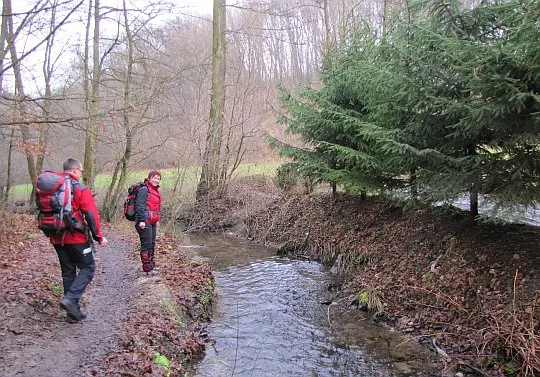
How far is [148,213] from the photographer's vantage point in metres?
8.30

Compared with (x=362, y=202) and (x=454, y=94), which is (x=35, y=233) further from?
(x=454, y=94)

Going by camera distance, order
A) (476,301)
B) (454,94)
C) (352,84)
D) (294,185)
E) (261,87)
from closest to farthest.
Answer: (476,301), (454,94), (352,84), (294,185), (261,87)

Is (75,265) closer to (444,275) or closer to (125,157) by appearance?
(444,275)

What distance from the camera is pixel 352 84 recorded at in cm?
1252

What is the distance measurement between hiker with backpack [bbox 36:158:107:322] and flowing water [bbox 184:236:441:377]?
82.9 inches

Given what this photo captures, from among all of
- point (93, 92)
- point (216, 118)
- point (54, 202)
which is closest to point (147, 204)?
point (54, 202)

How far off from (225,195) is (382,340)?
13.8m

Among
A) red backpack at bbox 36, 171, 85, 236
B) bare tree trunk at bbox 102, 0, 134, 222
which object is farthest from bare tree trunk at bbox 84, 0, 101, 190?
red backpack at bbox 36, 171, 85, 236

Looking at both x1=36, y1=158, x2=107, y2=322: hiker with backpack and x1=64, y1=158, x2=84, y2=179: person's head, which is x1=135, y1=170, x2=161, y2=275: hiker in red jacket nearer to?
x1=36, y1=158, x2=107, y2=322: hiker with backpack

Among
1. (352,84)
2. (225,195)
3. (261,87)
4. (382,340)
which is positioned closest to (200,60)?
(261,87)

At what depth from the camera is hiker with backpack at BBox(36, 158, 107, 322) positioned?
5.64 m

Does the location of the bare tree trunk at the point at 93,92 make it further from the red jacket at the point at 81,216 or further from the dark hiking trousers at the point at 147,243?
the red jacket at the point at 81,216

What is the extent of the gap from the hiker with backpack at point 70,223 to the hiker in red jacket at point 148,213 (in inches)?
81.2

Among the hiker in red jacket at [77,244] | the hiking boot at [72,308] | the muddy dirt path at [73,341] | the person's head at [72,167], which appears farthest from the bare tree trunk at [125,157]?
the hiking boot at [72,308]
